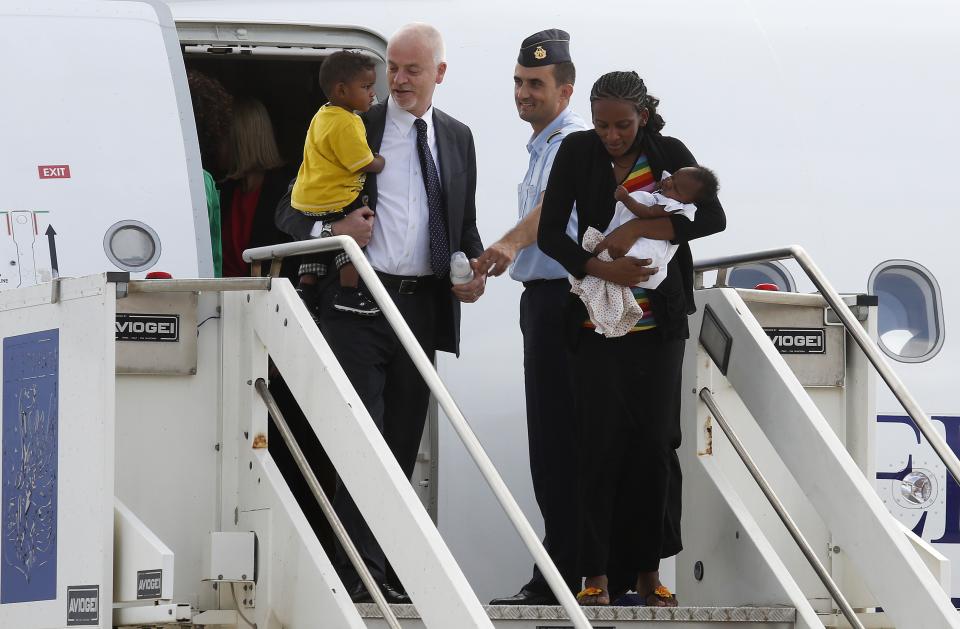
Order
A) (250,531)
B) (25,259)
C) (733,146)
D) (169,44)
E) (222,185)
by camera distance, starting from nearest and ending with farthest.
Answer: (250,531) → (25,259) → (169,44) → (733,146) → (222,185)

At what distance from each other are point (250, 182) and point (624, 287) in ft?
8.13

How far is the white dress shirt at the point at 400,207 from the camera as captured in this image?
18.1ft

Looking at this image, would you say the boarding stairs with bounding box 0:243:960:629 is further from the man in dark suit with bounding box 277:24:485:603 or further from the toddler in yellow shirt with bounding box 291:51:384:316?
the man in dark suit with bounding box 277:24:485:603

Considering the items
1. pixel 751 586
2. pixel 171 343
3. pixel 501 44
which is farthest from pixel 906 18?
pixel 171 343

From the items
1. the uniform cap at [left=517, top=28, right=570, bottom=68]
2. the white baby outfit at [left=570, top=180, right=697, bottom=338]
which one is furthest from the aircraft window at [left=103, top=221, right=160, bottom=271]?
the white baby outfit at [left=570, top=180, right=697, bottom=338]

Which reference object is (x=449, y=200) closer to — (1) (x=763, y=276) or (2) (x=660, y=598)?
(2) (x=660, y=598)

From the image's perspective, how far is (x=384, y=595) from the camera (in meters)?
5.14

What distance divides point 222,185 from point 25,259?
5.88ft

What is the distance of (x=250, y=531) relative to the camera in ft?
16.2

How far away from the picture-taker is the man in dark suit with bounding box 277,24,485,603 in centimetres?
536

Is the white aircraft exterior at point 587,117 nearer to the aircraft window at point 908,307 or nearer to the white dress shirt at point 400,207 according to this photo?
the aircraft window at point 908,307

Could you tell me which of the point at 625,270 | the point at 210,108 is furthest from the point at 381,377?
the point at 210,108

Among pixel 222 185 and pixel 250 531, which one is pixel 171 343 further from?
pixel 222 185

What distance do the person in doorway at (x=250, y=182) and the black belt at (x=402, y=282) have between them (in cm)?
132
